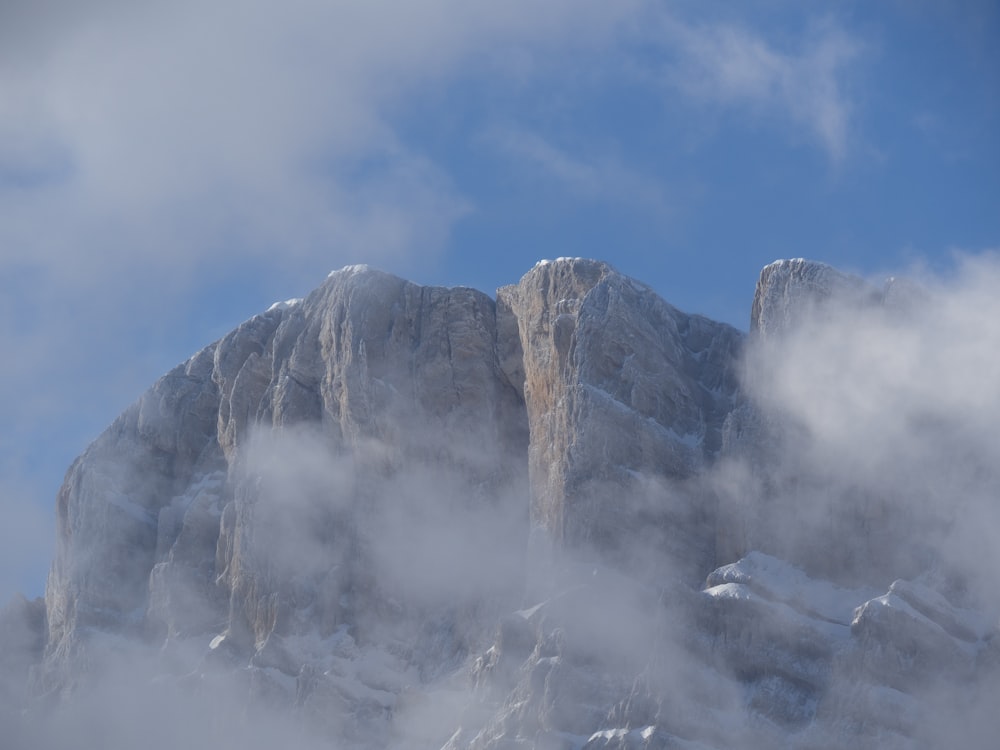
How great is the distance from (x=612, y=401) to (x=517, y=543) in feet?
40.8

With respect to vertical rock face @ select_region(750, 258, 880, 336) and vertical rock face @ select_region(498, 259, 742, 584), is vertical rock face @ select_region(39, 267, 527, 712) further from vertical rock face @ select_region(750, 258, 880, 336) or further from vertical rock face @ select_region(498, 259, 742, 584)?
vertical rock face @ select_region(750, 258, 880, 336)

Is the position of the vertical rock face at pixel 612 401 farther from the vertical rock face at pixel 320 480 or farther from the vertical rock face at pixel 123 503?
the vertical rock face at pixel 123 503

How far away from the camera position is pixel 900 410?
104 m

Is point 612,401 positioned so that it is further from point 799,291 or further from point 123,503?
point 123,503

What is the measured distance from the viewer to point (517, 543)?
118375 millimetres

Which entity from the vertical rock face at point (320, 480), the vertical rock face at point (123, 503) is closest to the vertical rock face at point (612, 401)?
the vertical rock face at point (320, 480)

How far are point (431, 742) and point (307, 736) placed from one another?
9.67 metres

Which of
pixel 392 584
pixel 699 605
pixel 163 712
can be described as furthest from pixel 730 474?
pixel 163 712

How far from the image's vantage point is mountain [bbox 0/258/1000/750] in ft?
320

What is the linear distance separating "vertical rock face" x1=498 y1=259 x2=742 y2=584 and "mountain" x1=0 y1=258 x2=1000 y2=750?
7.1 inches

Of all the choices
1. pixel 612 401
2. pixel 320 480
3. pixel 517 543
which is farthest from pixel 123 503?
pixel 612 401

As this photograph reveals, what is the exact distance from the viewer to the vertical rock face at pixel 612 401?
10919 cm

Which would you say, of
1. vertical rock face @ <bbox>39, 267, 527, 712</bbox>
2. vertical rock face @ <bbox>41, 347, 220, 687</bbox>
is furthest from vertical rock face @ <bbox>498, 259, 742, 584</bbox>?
vertical rock face @ <bbox>41, 347, 220, 687</bbox>

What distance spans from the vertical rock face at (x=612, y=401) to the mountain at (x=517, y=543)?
18 cm
